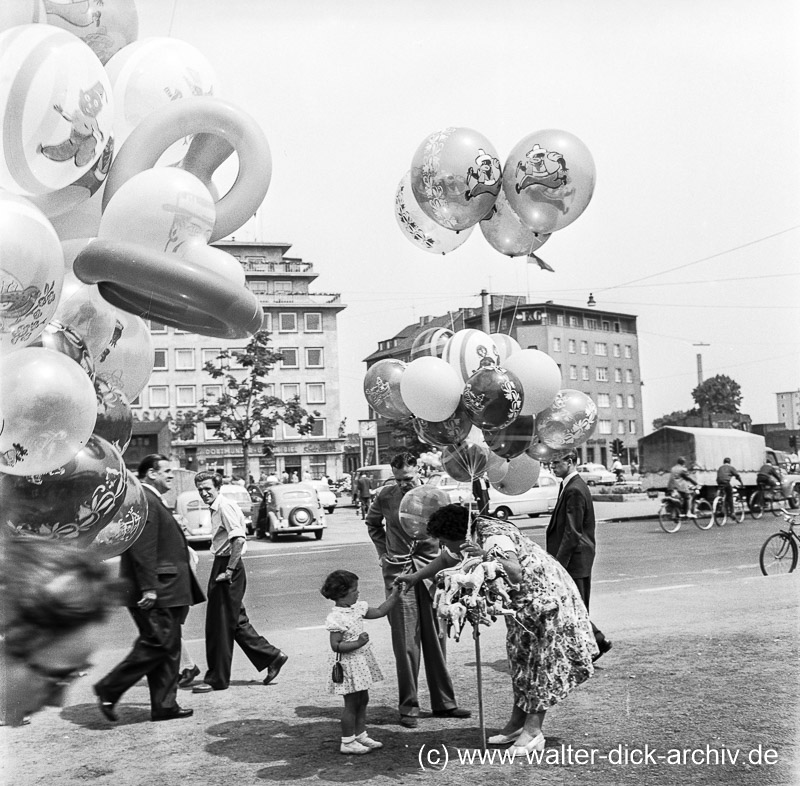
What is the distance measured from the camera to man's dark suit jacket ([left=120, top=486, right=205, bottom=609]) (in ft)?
19.4

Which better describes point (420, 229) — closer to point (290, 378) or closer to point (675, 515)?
point (675, 515)

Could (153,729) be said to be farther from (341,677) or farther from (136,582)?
(341,677)

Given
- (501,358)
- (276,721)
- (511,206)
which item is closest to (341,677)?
(276,721)

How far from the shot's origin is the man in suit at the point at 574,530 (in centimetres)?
659

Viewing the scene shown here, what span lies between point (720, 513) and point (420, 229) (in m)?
17.2

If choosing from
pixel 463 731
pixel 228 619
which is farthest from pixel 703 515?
pixel 463 731

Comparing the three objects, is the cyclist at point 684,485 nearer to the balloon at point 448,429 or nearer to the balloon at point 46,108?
the balloon at point 448,429

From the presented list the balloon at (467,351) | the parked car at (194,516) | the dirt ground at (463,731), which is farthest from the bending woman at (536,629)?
the parked car at (194,516)

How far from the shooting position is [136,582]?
586 cm

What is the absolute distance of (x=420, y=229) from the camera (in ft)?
21.3

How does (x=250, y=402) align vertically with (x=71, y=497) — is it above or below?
above

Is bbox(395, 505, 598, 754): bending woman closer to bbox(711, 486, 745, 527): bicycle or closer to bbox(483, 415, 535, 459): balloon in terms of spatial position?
bbox(483, 415, 535, 459): balloon

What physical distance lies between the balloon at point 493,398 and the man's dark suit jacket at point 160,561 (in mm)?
2152

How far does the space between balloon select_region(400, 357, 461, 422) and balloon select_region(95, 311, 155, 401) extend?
199cm
